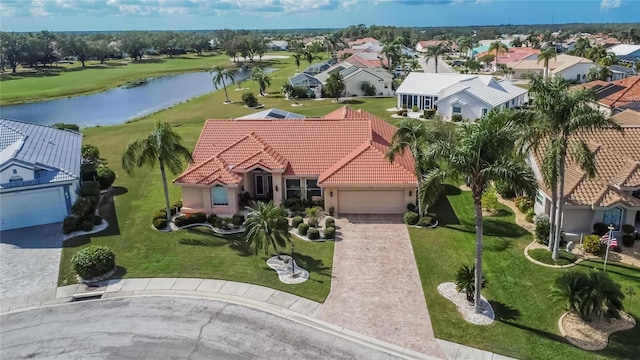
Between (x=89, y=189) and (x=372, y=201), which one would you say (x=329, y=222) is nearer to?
(x=372, y=201)

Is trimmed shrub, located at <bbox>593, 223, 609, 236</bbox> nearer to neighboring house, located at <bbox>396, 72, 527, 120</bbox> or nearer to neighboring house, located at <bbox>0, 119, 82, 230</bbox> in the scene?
neighboring house, located at <bbox>396, 72, 527, 120</bbox>

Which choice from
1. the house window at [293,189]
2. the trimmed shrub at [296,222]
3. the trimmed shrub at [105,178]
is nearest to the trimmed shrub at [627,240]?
the trimmed shrub at [296,222]

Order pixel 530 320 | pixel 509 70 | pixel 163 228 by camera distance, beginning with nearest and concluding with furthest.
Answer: pixel 530 320
pixel 163 228
pixel 509 70

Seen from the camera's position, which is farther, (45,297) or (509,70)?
(509,70)

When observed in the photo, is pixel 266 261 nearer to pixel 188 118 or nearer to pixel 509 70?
pixel 188 118

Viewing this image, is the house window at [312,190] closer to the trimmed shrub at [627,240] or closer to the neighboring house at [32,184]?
the neighboring house at [32,184]

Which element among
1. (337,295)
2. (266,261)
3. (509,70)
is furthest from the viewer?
(509,70)

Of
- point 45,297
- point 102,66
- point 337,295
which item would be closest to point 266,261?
point 337,295
